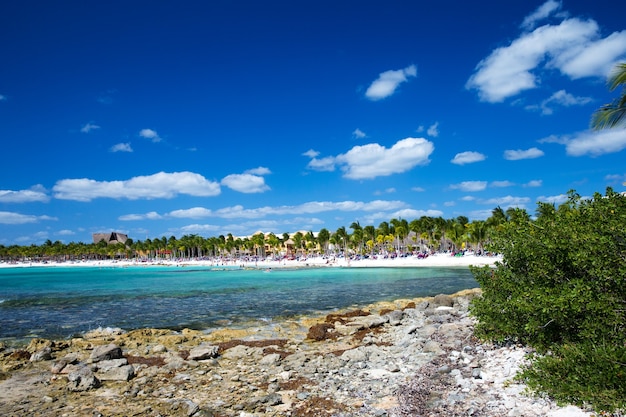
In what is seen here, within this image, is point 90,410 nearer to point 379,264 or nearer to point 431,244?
point 379,264

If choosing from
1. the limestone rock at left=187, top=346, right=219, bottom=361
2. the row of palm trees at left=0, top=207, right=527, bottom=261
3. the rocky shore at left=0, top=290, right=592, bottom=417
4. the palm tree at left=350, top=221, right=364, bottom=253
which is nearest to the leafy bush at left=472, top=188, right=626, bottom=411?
the rocky shore at left=0, top=290, right=592, bottom=417

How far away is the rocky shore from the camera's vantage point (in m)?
8.27

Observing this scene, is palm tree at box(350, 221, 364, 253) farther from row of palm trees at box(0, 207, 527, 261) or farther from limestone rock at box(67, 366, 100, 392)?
limestone rock at box(67, 366, 100, 392)

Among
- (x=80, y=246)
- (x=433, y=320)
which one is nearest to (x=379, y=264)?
(x=433, y=320)

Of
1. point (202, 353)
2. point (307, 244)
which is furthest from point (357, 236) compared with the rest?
point (202, 353)

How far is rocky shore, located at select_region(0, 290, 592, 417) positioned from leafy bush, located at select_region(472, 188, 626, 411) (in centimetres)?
55

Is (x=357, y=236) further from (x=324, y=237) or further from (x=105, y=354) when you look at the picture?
(x=105, y=354)

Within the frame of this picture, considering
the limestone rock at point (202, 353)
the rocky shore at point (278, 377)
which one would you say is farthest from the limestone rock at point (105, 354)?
the limestone rock at point (202, 353)

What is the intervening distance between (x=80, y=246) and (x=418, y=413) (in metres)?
217

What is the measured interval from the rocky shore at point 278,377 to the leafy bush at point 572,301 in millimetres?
548

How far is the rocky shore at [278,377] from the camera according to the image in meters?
8.27

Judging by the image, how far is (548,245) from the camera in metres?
8.38

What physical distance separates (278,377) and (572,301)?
24.5 feet

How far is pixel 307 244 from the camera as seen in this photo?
165 metres
